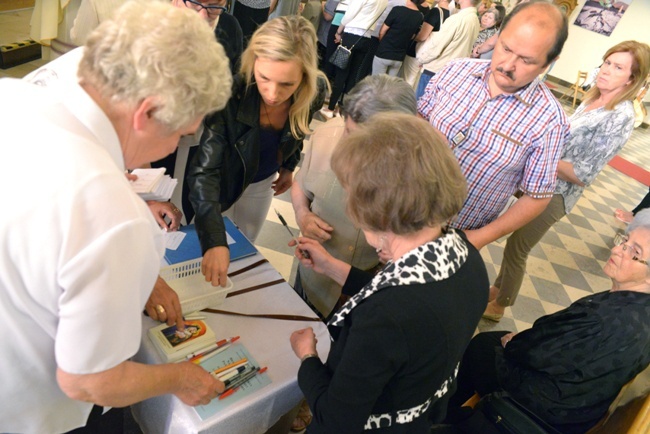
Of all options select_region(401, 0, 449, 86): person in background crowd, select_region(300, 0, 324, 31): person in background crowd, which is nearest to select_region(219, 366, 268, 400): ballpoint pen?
select_region(401, 0, 449, 86): person in background crowd

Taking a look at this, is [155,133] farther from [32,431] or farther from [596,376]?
[596,376]

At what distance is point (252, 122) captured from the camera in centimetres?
171

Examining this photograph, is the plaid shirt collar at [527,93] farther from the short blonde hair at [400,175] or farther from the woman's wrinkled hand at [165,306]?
the woman's wrinkled hand at [165,306]

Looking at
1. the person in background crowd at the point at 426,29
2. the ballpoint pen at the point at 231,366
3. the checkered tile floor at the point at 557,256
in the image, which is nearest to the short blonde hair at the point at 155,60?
the ballpoint pen at the point at 231,366

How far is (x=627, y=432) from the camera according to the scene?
1387 millimetres

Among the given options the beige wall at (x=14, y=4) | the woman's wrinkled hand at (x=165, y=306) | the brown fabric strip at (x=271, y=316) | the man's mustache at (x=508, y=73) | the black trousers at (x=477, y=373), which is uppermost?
the man's mustache at (x=508, y=73)

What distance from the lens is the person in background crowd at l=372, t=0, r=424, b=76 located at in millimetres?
5098

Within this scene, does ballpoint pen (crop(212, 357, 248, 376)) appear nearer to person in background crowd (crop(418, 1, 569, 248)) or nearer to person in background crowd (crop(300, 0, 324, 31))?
person in background crowd (crop(418, 1, 569, 248))

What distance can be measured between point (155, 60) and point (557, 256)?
4.64 metres

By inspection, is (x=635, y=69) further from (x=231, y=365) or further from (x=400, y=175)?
(x=231, y=365)

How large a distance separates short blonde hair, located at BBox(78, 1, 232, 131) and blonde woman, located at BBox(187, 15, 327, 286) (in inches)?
29.1

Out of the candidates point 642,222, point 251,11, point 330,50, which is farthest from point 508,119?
point 330,50

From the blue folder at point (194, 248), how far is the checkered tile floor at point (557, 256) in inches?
44.4

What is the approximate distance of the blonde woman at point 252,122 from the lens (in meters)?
1.56
